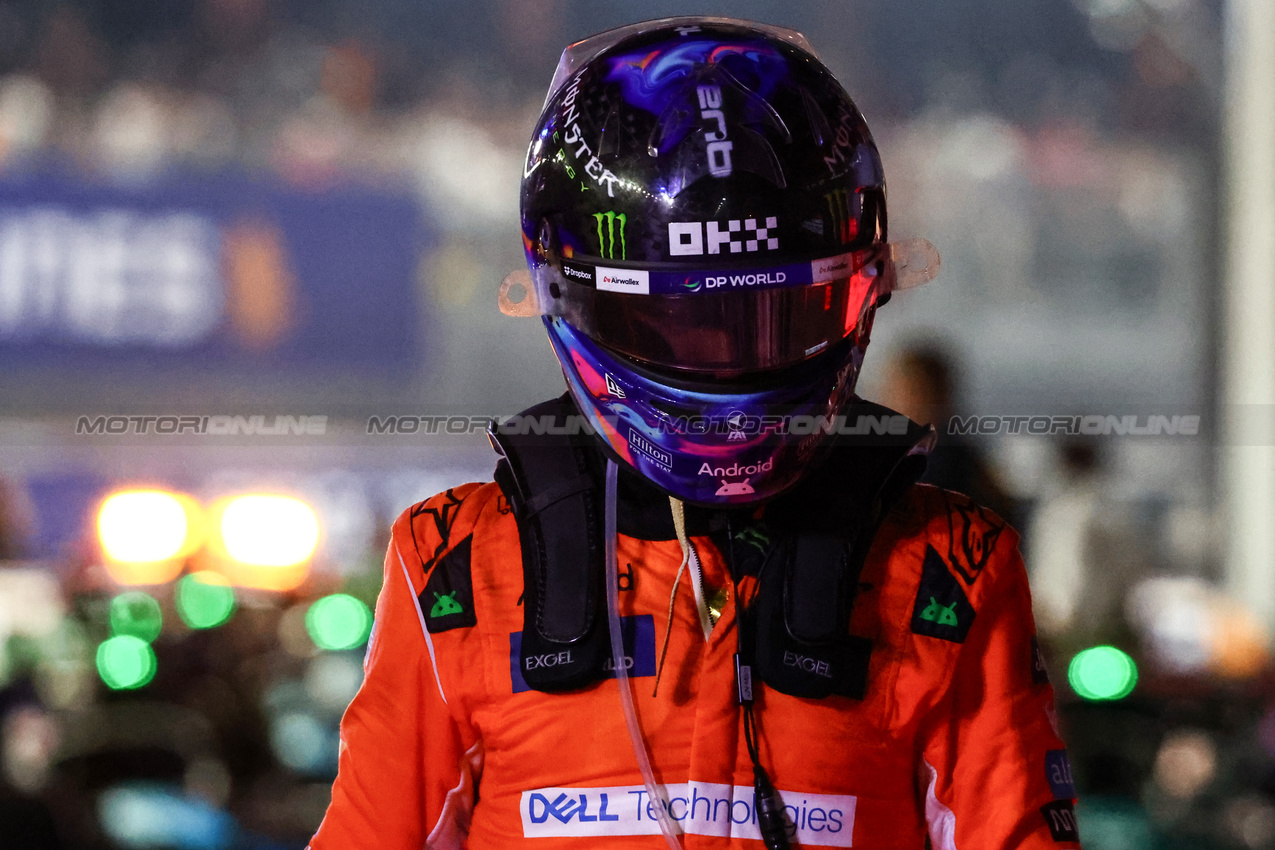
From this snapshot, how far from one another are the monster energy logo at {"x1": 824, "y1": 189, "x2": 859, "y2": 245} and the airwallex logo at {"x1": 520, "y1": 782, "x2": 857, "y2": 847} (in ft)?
1.83

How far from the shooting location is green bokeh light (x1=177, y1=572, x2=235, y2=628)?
512 centimetres

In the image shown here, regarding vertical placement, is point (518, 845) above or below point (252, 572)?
above

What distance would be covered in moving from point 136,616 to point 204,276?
195 centimetres

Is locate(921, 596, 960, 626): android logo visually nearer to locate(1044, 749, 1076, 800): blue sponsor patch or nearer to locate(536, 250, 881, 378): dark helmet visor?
locate(1044, 749, 1076, 800): blue sponsor patch

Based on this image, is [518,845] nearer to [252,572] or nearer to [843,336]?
[843,336]

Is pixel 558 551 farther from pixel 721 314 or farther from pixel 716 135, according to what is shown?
pixel 716 135

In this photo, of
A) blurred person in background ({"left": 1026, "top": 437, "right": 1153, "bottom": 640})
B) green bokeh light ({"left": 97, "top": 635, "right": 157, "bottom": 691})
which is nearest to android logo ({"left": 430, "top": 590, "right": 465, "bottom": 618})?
blurred person in background ({"left": 1026, "top": 437, "right": 1153, "bottom": 640})

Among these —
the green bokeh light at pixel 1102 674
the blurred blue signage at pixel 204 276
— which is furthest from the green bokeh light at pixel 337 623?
the green bokeh light at pixel 1102 674

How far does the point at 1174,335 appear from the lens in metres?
6.85

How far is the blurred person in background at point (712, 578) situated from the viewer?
1174mm

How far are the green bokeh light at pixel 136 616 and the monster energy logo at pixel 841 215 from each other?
14.6ft

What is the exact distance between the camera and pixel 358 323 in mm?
6141

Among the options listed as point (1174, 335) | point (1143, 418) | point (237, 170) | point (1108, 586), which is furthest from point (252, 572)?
point (1174, 335)

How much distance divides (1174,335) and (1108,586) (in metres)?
2.58
